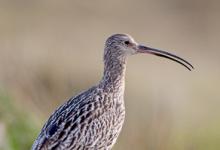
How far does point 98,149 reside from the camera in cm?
1181

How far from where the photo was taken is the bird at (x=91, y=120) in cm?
1170

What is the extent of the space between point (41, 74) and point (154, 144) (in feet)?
15.5

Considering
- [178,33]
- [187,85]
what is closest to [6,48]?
[187,85]

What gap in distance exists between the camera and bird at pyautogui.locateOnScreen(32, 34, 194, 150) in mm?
11703

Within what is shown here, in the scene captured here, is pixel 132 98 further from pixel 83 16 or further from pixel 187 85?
pixel 83 16

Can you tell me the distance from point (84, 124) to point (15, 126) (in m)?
2.36

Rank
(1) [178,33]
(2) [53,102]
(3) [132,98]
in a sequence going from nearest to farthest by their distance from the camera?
(2) [53,102]
(3) [132,98]
(1) [178,33]

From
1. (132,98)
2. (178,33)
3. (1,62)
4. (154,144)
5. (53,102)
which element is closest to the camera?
(154,144)

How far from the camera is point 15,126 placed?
46.1 ft

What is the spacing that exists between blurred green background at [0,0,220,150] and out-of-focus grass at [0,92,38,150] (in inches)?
0.5

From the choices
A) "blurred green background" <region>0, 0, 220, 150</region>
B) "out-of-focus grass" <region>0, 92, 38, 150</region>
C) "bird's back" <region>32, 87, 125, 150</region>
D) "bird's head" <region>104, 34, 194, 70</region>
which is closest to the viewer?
"bird's back" <region>32, 87, 125, 150</region>

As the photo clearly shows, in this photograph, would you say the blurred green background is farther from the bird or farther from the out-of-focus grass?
the bird

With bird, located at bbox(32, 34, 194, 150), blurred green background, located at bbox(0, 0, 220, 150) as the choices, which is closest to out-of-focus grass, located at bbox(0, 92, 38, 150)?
blurred green background, located at bbox(0, 0, 220, 150)

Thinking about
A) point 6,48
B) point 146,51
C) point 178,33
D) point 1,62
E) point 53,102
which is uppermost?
point 178,33
